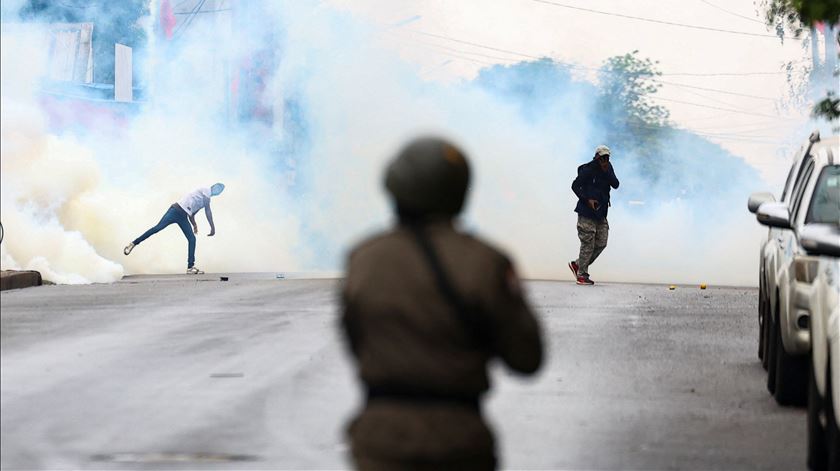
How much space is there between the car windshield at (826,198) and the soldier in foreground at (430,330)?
6.31 metres

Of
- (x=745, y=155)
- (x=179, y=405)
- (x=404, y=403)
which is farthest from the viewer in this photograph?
(x=745, y=155)

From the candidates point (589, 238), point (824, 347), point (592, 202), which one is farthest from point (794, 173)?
point (589, 238)

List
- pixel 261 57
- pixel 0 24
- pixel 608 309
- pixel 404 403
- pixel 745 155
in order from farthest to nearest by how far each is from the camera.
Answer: pixel 745 155 → pixel 261 57 → pixel 0 24 → pixel 608 309 → pixel 404 403

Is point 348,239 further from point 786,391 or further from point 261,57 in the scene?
point 786,391

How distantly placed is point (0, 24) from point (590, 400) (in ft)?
64.7

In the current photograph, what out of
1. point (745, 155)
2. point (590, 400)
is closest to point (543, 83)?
point (745, 155)

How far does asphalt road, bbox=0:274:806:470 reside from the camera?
877cm

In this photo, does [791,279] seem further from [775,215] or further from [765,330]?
[765,330]

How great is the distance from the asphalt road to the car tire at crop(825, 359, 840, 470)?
819 mm

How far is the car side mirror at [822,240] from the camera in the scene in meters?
7.39

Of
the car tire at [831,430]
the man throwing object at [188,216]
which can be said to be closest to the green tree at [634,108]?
the man throwing object at [188,216]

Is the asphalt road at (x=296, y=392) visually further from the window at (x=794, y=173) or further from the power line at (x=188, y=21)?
the power line at (x=188, y=21)

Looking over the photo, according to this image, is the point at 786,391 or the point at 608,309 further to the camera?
the point at 608,309

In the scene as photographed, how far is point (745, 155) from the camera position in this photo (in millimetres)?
63188
